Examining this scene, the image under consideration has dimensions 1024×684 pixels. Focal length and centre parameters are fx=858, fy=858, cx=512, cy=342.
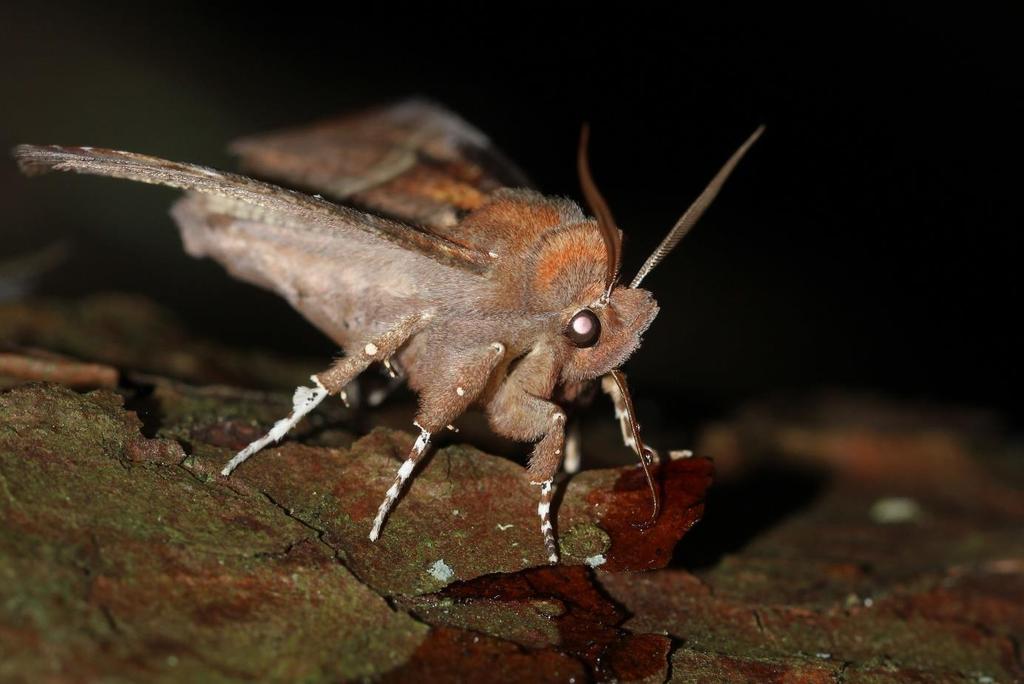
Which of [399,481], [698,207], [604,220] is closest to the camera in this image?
[604,220]

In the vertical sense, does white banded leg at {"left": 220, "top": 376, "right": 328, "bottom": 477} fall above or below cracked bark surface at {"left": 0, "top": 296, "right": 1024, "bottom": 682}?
above

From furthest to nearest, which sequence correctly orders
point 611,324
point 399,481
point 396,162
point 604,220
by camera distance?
point 396,162 → point 611,324 → point 399,481 → point 604,220

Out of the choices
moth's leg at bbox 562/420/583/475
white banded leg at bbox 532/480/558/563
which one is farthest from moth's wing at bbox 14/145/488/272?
moth's leg at bbox 562/420/583/475

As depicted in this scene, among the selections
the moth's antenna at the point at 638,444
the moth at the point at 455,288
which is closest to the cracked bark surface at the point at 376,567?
the moth's antenna at the point at 638,444

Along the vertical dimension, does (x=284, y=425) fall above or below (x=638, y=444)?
above

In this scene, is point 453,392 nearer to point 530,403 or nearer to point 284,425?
point 530,403

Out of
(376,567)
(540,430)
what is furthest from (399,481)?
(540,430)

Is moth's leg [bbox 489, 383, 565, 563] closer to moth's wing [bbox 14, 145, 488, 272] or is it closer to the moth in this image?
the moth
